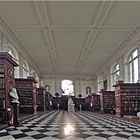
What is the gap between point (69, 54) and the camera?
1585cm

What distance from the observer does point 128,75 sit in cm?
1349

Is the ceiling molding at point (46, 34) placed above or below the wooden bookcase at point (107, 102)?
above

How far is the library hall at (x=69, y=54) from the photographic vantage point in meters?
4.77

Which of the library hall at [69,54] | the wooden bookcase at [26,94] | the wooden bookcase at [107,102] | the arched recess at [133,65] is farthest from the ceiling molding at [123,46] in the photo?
the wooden bookcase at [26,94]

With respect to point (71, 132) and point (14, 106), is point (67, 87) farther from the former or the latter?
point (71, 132)

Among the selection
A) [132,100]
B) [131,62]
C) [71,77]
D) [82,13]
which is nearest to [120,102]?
[132,100]

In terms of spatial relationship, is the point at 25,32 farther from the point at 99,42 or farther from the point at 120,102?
the point at 120,102

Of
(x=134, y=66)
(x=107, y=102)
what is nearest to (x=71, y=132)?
(x=134, y=66)

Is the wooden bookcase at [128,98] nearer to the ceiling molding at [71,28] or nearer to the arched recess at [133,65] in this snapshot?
the arched recess at [133,65]

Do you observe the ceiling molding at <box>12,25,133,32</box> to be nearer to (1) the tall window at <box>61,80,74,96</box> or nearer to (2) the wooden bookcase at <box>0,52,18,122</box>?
(2) the wooden bookcase at <box>0,52,18,122</box>

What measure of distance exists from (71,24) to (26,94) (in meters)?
4.04

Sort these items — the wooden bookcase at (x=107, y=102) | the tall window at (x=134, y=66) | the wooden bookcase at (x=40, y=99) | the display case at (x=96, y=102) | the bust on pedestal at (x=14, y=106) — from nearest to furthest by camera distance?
the bust on pedestal at (x=14, y=106) < the tall window at (x=134, y=66) < the wooden bookcase at (x=107, y=102) < the wooden bookcase at (x=40, y=99) < the display case at (x=96, y=102)

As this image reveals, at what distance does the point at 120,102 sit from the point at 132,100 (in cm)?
67

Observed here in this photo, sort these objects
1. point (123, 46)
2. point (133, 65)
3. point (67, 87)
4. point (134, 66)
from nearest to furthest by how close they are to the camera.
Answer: point (134, 66)
point (133, 65)
point (123, 46)
point (67, 87)
